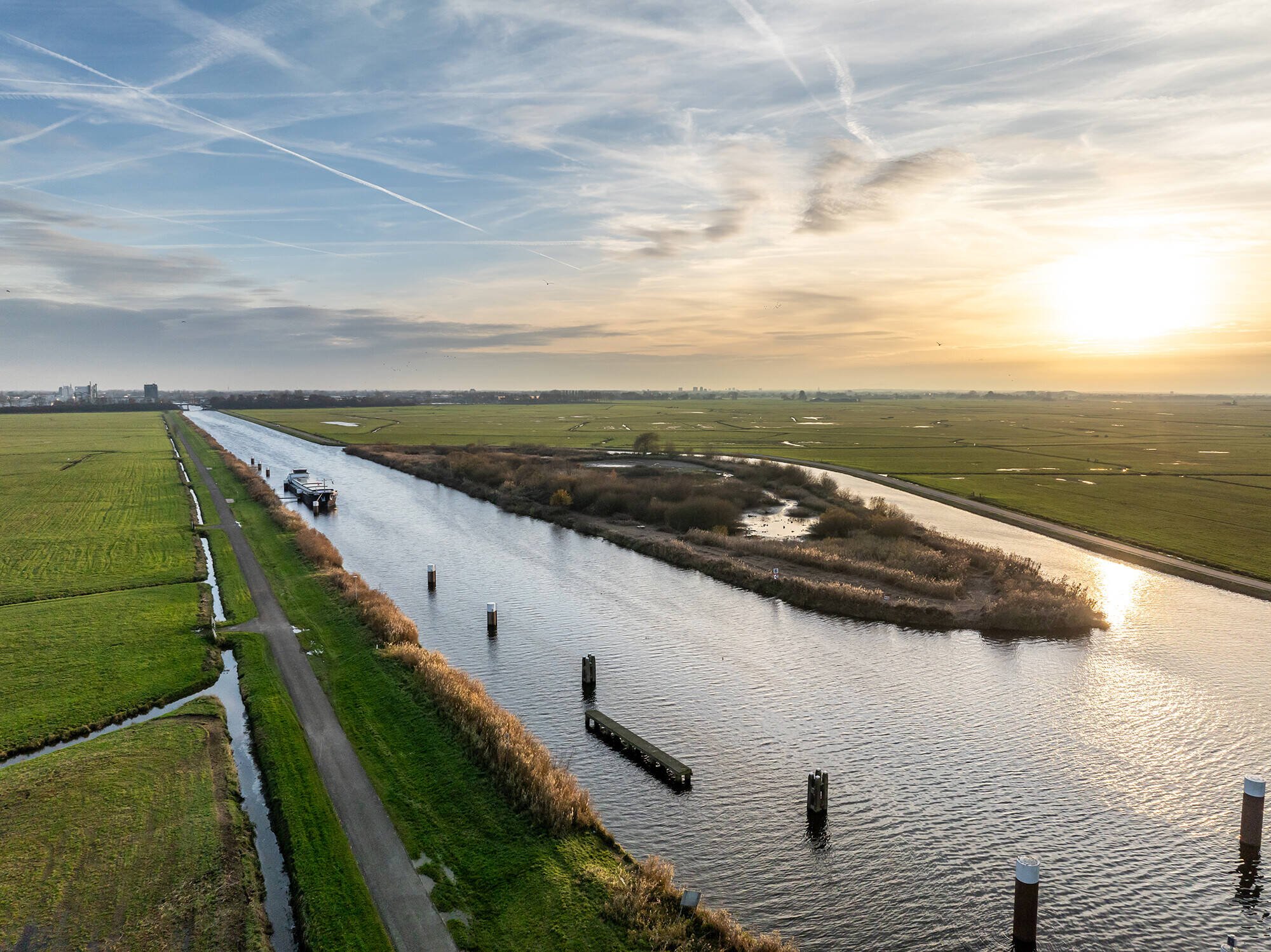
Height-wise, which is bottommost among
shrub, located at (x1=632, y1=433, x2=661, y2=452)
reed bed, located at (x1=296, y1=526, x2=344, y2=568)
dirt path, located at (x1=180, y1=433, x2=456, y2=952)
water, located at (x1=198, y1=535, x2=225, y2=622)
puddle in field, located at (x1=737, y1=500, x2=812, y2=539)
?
dirt path, located at (x1=180, y1=433, x2=456, y2=952)

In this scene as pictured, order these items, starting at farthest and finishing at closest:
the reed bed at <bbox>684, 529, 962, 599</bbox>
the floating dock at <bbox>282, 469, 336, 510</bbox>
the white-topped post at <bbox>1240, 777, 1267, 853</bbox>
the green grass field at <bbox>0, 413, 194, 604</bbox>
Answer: the floating dock at <bbox>282, 469, 336, 510</bbox> < the reed bed at <bbox>684, 529, 962, 599</bbox> < the green grass field at <bbox>0, 413, 194, 604</bbox> < the white-topped post at <bbox>1240, 777, 1267, 853</bbox>

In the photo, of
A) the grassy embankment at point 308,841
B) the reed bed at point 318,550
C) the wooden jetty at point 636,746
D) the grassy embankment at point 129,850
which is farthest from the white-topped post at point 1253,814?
the reed bed at point 318,550

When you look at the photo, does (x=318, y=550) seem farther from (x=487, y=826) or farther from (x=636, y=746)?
(x=487, y=826)

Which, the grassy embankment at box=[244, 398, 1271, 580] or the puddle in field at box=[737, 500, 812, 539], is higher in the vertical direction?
the grassy embankment at box=[244, 398, 1271, 580]

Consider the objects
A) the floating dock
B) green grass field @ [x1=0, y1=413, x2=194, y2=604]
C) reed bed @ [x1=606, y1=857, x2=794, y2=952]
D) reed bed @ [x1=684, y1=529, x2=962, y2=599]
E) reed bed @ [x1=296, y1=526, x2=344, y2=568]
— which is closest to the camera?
reed bed @ [x1=606, y1=857, x2=794, y2=952]

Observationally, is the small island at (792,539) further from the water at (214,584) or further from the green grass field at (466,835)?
the water at (214,584)

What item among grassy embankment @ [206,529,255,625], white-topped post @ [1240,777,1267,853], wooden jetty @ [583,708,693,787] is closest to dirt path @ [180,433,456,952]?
grassy embankment @ [206,529,255,625]

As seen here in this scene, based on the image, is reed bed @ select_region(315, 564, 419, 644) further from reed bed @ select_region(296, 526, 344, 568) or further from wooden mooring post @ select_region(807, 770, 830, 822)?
wooden mooring post @ select_region(807, 770, 830, 822)

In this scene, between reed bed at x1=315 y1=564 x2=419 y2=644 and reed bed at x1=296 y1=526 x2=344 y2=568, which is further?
reed bed at x1=296 y1=526 x2=344 y2=568
